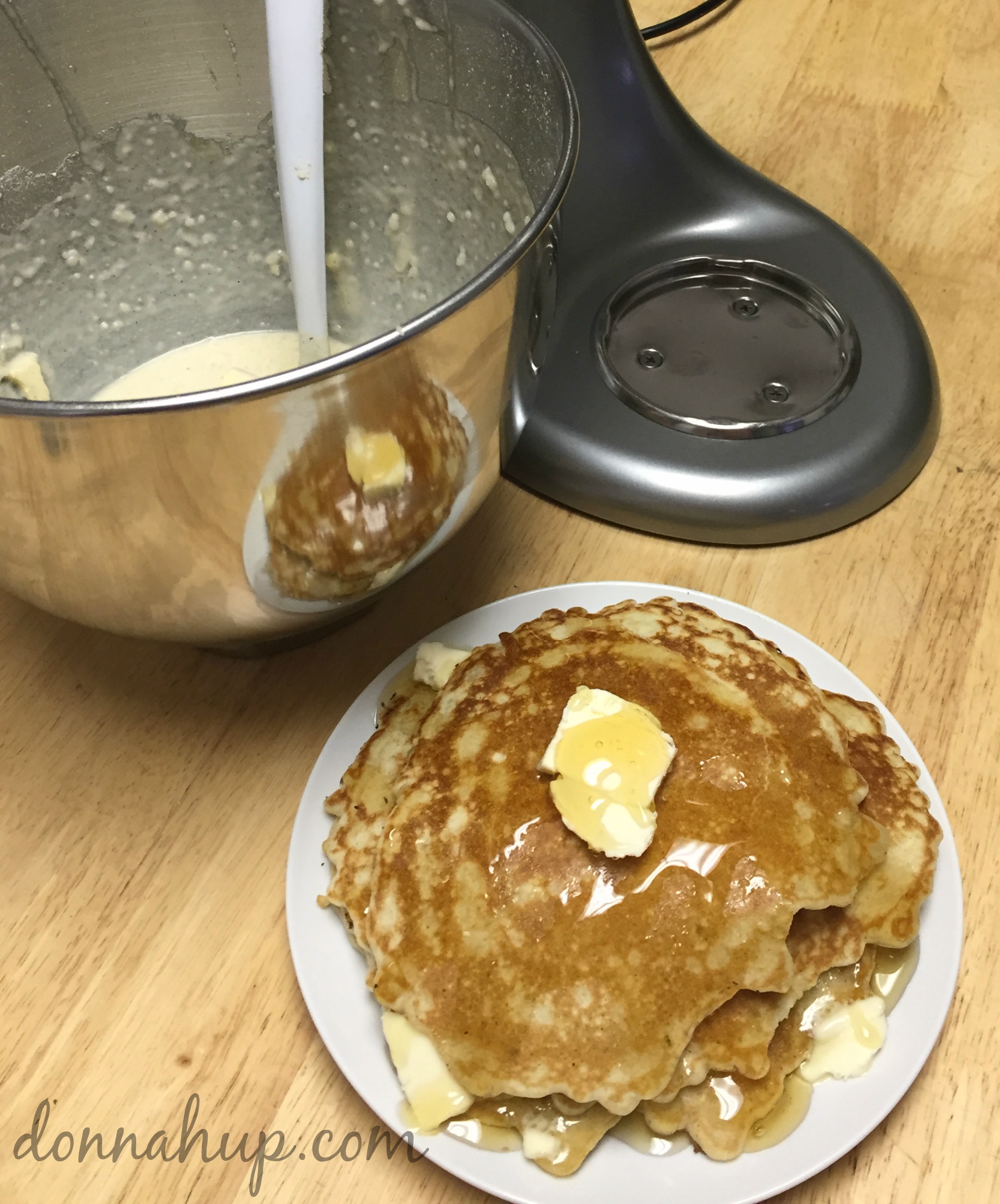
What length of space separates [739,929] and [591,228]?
2.03ft

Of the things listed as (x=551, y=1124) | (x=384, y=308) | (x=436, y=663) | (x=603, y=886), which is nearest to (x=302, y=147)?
(x=384, y=308)

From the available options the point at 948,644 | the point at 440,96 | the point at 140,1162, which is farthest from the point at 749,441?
the point at 140,1162

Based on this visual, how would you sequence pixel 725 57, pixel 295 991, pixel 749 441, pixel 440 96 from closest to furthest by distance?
1. pixel 295 991
2. pixel 440 96
3. pixel 749 441
4. pixel 725 57

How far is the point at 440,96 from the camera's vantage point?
699 millimetres

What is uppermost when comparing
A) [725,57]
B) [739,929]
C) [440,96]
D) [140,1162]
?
[440,96]

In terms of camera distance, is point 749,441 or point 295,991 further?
point 749,441

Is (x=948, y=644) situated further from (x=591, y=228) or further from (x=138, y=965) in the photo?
(x=138, y=965)

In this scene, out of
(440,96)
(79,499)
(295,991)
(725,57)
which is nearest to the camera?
(79,499)

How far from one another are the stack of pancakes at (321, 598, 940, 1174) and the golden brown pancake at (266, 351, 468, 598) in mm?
116

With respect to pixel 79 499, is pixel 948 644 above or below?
below

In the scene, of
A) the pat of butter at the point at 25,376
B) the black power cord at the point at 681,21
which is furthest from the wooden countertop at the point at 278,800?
the black power cord at the point at 681,21

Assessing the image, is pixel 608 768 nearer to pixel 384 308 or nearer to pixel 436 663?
pixel 436 663

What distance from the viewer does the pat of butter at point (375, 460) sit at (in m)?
0.50

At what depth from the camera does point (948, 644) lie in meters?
0.74
